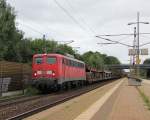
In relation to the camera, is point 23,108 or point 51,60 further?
point 51,60

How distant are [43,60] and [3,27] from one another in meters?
21.0

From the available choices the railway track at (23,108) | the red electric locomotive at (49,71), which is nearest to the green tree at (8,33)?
the red electric locomotive at (49,71)

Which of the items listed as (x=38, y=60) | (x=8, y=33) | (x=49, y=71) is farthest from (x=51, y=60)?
(x=8, y=33)

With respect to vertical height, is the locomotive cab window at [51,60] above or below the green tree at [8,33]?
below

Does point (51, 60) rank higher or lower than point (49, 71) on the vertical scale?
higher

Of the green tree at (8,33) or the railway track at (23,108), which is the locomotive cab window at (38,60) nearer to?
the railway track at (23,108)

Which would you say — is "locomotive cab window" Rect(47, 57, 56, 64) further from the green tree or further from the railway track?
the green tree

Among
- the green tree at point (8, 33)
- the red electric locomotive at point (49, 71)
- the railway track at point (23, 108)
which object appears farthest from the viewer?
the green tree at point (8, 33)

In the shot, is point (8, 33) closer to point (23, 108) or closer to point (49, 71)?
point (49, 71)

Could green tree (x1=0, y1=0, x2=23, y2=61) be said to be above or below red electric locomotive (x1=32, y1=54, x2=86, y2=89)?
above

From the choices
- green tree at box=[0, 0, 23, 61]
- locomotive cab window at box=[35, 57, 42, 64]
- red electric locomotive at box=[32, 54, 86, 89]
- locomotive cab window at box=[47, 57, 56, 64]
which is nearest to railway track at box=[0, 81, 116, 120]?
red electric locomotive at box=[32, 54, 86, 89]

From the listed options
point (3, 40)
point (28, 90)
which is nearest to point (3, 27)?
point (3, 40)

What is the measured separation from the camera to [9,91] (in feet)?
108

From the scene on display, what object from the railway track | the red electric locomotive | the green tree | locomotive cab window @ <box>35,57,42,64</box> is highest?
the green tree
